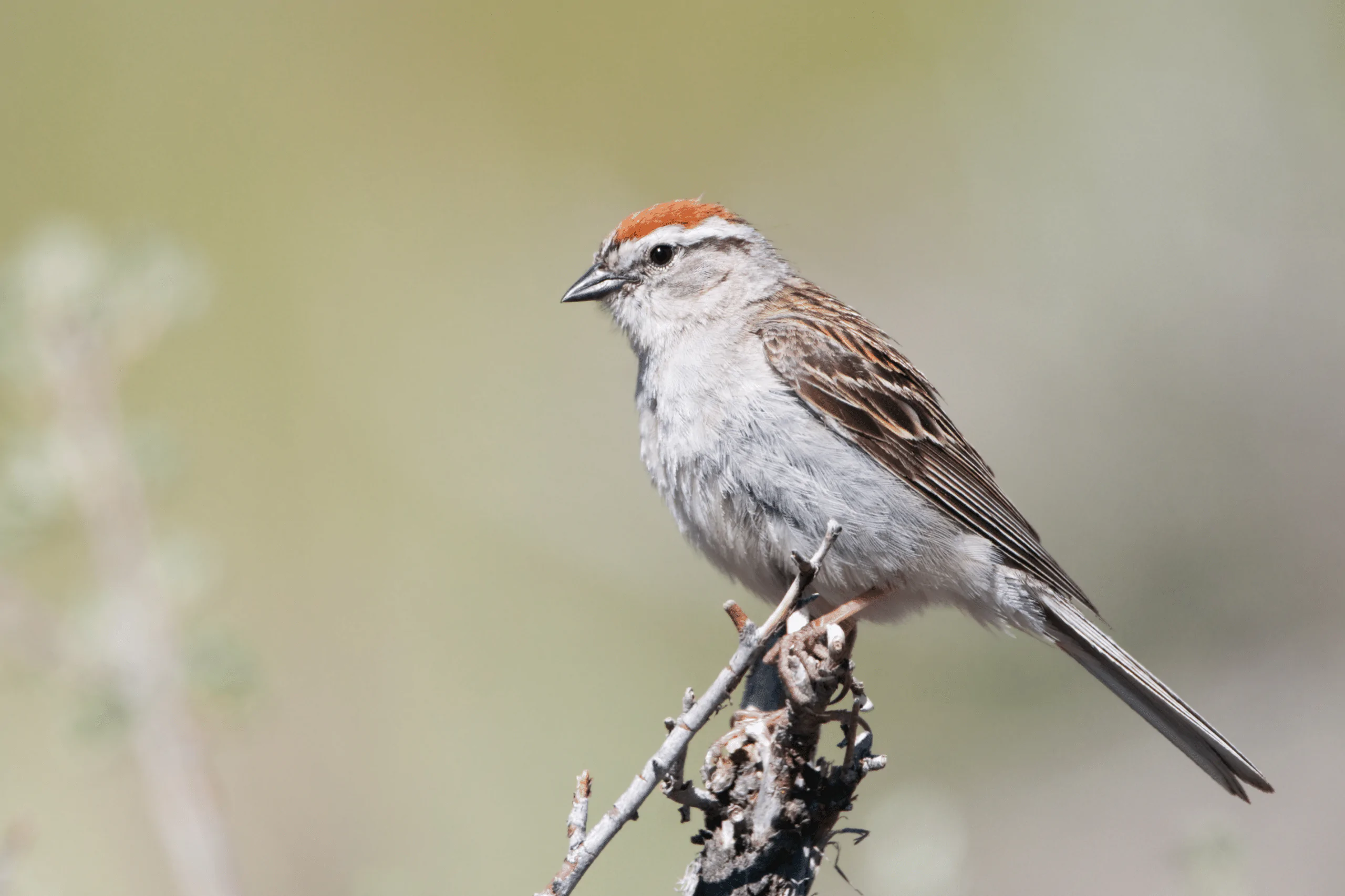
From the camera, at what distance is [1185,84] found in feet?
29.0

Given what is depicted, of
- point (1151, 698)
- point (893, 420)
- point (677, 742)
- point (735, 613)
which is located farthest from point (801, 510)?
point (677, 742)

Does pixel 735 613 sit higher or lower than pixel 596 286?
lower

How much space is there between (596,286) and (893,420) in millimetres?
1274

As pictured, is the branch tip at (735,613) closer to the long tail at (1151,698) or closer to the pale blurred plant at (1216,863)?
the pale blurred plant at (1216,863)

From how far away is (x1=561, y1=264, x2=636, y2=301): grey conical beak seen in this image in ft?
16.2

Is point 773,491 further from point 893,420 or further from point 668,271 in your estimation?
point 668,271

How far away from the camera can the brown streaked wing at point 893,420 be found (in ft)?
14.2

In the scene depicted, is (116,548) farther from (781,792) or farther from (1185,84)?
(1185,84)

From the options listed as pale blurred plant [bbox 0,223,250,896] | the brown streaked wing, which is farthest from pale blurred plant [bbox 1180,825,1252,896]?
pale blurred plant [bbox 0,223,250,896]

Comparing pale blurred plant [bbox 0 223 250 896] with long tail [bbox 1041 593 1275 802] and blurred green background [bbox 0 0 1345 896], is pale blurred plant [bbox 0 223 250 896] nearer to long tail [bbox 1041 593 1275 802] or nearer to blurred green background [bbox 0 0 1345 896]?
blurred green background [bbox 0 0 1345 896]

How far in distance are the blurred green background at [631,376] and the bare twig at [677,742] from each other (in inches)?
131

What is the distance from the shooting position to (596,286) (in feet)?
16.2

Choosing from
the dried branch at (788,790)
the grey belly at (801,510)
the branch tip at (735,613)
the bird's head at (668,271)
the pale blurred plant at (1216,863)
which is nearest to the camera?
the pale blurred plant at (1216,863)

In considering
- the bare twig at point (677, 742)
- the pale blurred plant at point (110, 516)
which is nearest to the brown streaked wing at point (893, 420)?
the bare twig at point (677, 742)
